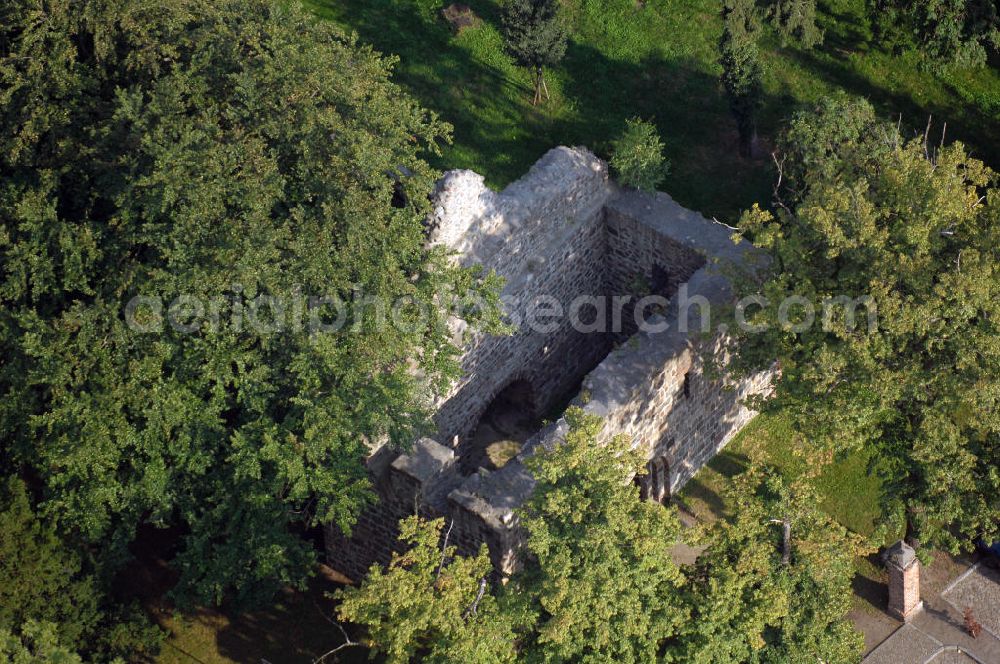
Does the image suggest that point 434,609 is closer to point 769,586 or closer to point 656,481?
point 769,586

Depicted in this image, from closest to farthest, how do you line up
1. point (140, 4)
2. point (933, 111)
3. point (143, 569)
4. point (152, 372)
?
point (152, 372)
point (140, 4)
point (143, 569)
point (933, 111)

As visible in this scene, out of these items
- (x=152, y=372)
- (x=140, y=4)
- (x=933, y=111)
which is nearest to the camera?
(x=152, y=372)

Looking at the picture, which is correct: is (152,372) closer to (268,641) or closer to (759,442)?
(268,641)

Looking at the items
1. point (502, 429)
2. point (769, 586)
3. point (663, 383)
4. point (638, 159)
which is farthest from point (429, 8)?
point (769, 586)

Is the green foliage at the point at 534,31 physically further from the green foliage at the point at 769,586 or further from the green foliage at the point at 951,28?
the green foliage at the point at 769,586

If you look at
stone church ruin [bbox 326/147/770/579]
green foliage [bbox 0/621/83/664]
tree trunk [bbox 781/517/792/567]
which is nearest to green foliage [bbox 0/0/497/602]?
stone church ruin [bbox 326/147/770/579]

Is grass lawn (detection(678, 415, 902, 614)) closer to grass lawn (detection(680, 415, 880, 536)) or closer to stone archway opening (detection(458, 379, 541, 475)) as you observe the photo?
grass lawn (detection(680, 415, 880, 536))

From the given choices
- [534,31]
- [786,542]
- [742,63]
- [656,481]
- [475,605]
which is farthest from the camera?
[534,31]

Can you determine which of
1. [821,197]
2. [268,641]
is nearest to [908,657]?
[821,197]
